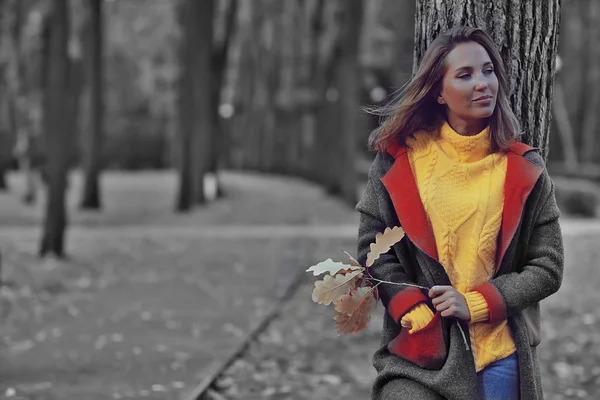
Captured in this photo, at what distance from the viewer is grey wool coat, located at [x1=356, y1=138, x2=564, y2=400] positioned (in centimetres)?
354

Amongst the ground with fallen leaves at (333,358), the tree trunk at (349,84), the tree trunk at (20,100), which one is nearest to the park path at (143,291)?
the ground with fallen leaves at (333,358)

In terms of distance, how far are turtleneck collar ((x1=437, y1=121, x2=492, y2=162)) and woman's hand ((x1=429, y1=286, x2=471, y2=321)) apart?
45 cm

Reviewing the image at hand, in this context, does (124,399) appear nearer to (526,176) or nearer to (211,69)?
(526,176)

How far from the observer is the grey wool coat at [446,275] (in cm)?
354

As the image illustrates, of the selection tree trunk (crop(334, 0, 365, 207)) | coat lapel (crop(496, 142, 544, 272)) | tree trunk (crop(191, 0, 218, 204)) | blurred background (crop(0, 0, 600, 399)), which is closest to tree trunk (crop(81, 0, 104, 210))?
blurred background (crop(0, 0, 600, 399))

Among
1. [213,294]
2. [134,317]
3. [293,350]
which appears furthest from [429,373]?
[213,294]

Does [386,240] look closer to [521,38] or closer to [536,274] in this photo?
[536,274]

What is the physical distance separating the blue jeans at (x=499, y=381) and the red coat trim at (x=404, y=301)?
12.3 inches

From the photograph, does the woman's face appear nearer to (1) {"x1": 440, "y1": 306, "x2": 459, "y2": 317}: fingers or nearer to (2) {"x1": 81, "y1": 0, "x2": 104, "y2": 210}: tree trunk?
(1) {"x1": 440, "y1": 306, "x2": 459, "y2": 317}: fingers

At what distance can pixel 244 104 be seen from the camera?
178 feet

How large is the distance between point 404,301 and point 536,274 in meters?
0.43

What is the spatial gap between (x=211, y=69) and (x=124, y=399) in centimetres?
2020

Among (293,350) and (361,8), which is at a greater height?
(361,8)

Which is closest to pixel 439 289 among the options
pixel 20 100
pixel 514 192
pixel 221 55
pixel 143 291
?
pixel 514 192
